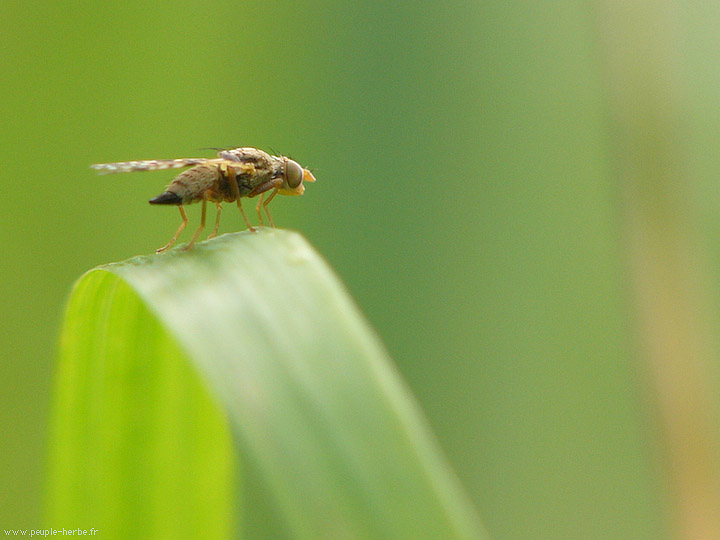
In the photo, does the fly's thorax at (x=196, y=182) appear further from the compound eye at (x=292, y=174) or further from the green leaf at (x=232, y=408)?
the green leaf at (x=232, y=408)

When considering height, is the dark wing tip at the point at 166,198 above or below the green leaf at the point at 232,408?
above

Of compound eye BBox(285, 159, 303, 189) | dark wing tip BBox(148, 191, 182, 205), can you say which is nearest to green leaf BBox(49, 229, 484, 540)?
dark wing tip BBox(148, 191, 182, 205)

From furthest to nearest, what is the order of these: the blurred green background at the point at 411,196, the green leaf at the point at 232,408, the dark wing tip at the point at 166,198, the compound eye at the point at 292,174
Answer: the blurred green background at the point at 411,196
the compound eye at the point at 292,174
the dark wing tip at the point at 166,198
the green leaf at the point at 232,408

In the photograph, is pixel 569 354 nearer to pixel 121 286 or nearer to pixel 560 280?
pixel 560 280

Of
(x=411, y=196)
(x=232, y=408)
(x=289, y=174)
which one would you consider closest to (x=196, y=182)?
(x=289, y=174)

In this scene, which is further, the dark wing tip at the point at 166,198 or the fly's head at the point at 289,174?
the fly's head at the point at 289,174

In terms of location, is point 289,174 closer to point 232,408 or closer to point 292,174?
point 292,174

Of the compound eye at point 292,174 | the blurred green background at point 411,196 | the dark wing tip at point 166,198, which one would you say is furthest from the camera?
the blurred green background at point 411,196

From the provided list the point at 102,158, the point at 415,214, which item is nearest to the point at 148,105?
the point at 102,158

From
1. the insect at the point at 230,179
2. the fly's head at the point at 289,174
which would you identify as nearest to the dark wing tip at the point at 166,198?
the insect at the point at 230,179
